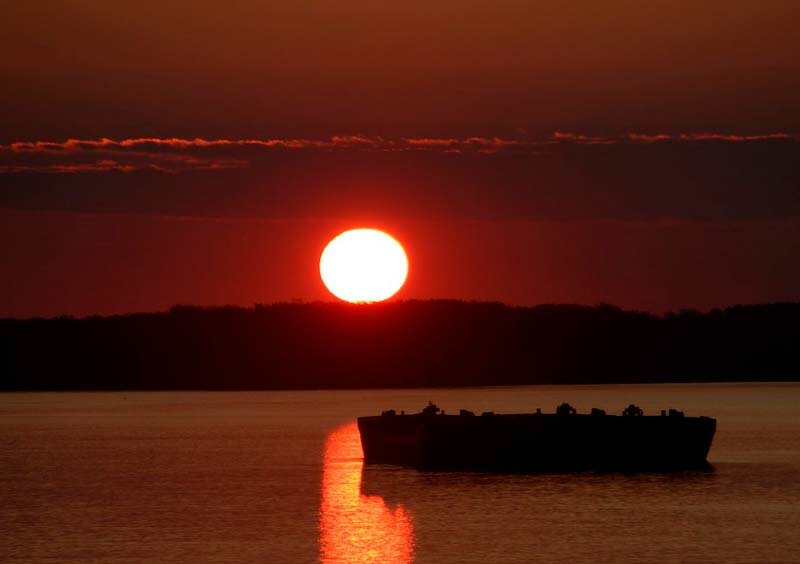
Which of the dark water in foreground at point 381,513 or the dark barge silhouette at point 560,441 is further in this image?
the dark barge silhouette at point 560,441

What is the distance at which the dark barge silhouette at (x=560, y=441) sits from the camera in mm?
99688

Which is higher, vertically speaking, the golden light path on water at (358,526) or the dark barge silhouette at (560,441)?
the dark barge silhouette at (560,441)

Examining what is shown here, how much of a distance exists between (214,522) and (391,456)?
39.5m

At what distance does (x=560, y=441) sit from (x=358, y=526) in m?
33.1

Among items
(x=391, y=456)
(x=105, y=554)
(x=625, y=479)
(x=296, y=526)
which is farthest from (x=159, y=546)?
(x=391, y=456)

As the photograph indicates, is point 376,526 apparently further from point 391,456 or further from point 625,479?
point 391,456

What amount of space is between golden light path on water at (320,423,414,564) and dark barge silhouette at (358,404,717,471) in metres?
7.12

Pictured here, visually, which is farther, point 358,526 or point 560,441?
point 560,441

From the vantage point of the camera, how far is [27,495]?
90.1 m

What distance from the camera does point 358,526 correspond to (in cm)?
7050

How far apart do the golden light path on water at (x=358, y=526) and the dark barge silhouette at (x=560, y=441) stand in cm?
712

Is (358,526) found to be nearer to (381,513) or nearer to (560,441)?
(381,513)

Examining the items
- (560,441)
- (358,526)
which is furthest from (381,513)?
(560,441)

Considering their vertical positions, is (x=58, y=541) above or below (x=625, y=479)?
below
